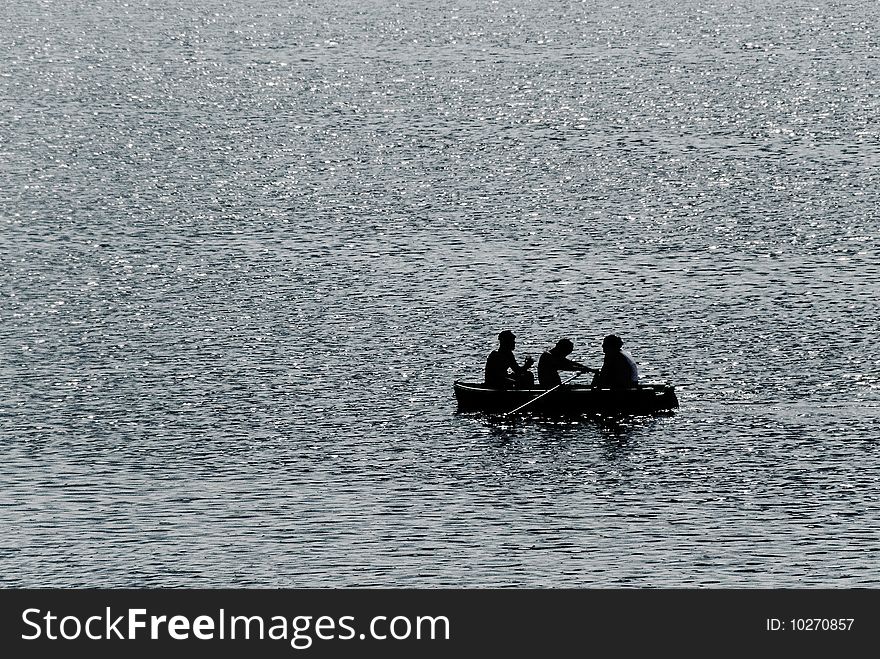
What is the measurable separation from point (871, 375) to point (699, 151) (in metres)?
50.8

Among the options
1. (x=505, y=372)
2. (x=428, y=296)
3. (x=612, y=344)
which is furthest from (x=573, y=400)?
(x=428, y=296)

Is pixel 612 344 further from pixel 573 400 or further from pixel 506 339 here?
pixel 506 339

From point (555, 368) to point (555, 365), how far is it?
0.10 metres

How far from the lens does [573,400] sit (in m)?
53.1

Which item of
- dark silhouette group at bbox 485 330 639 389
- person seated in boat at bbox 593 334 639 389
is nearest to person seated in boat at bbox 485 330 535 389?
dark silhouette group at bbox 485 330 639 389

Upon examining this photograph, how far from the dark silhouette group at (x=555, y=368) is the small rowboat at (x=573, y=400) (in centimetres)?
27

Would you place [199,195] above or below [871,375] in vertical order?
above

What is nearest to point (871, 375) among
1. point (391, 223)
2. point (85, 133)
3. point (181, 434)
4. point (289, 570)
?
point (181, 434)

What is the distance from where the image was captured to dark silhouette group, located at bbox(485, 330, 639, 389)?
52875 mm

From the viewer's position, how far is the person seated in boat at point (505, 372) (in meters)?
53.9

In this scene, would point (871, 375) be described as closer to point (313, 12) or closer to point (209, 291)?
point (209, 291)

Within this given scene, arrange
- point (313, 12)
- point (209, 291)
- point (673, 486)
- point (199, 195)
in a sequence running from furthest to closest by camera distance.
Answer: point (313, 12) < point (199, 195) < point (209, 291) < point (673, 486)
